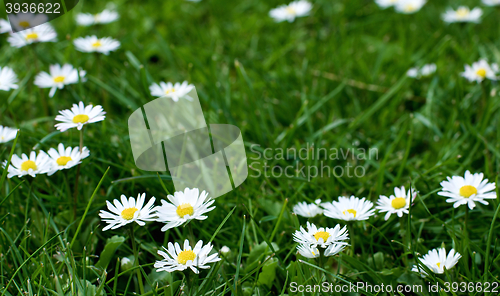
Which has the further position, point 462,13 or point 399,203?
point 462,13

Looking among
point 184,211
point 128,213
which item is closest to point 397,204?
point 184,211

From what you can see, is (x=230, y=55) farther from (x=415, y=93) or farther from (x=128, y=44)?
(x=415, y=93)

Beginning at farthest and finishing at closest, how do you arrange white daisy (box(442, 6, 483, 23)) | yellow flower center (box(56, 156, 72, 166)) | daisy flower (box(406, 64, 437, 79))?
white daisy (box(442, 6, 483, 23)) < daisy flower (box(406, 64, 437, 79)) < yellow flower center (box(56, 156, 72, 166))

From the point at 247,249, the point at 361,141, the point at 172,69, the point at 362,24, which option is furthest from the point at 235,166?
the point at 362,24

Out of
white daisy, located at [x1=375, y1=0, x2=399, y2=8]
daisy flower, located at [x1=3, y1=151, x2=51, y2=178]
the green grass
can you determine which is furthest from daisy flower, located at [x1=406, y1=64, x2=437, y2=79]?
daisy flower, located at [x1=3, y1=151, x2=51, y2=178]

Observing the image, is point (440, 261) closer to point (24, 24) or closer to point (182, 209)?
point (182, 209)

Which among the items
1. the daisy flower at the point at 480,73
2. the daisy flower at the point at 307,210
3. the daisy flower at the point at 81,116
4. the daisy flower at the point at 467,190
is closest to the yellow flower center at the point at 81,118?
the daisy flower at the point at 81,116

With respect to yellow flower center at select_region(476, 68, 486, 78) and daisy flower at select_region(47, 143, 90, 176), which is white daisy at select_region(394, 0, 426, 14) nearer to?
yellow flower center at select_region(476, 68, 486, 78)
